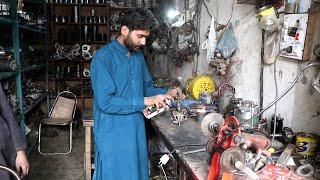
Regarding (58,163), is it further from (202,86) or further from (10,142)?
(202,86)

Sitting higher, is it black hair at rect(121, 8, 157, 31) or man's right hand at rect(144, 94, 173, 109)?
black hair at rect(121, 8, 157, 31)

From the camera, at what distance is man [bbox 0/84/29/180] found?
150cm

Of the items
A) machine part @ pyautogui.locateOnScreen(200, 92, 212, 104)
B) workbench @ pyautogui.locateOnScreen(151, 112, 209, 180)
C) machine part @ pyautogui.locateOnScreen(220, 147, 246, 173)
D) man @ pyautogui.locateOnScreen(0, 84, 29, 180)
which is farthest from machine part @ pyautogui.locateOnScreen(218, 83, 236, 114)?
man @ pyautogui.locateOnScreen(0, 84, 29, 180)

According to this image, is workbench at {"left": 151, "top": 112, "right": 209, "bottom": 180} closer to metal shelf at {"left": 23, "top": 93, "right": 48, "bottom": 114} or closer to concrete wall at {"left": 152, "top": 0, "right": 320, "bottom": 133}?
concrete wall at {"left": 152, "top": 0, "right": 320, "bottom": 133}

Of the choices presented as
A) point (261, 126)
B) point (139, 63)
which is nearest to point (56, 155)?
point (139, 63)

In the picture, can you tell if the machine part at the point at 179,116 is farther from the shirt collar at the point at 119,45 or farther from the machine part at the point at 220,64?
the shirt collar at the point at 119,45

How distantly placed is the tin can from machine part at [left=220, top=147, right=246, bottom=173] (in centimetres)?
58

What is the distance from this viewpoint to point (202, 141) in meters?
1.62

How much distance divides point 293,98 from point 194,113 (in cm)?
65

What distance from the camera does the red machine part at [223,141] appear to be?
1003 mm

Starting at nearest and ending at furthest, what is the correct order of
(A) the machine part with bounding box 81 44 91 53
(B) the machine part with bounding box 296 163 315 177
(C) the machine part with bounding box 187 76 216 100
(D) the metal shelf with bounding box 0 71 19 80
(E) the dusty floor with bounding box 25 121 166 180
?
(B) the machine part with bounding box 296 163 315 177 < (C) the machine part with bounding box 187 76 216 100 < (D) the metal shelf with bounding box 0 71 19 80 < (E) the dusty floor with bounding box 25 121 166 180 < (A) the machine part with bounding box 81 44 91 53

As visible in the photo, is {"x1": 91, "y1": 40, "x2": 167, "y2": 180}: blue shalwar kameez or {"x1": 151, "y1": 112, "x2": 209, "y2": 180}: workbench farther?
{"x1": 91, "y1": 40, "x2": 167, "y2": 180}: blue shalwar kameez

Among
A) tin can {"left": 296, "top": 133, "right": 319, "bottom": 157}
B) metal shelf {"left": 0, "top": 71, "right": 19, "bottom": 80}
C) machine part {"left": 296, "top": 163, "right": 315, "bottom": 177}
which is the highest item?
metal shelf {"left": 0, "top": 71, "right": 19, "bottom": 80}

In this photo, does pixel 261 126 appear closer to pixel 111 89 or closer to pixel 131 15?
pixel 111 89
